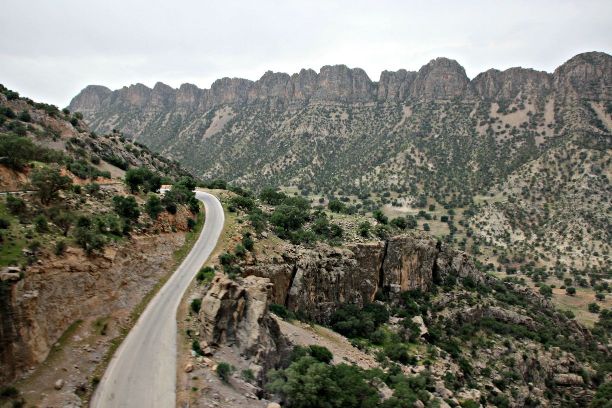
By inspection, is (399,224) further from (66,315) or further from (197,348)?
(66,315)

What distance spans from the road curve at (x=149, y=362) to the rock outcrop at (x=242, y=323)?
91.4 inches

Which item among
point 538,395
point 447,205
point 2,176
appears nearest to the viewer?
point 2,176

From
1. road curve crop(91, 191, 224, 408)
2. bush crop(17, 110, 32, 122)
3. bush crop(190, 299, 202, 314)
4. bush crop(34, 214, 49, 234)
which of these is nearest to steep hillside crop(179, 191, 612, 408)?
bush crop(190, 299, 202, 314)

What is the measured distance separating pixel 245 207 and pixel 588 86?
601 ft

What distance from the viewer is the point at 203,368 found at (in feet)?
72.8

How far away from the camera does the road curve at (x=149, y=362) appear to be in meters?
19.4

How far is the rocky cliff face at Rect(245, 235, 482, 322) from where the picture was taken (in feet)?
129

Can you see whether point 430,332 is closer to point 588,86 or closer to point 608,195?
point 608,195

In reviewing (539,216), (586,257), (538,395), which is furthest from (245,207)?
(539,216)

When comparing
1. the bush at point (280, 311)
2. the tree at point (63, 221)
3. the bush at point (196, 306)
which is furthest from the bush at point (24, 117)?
the bush at point (196, 306)

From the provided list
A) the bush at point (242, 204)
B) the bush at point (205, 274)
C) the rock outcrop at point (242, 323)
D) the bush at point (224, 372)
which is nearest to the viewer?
the bush at point (224, 372)

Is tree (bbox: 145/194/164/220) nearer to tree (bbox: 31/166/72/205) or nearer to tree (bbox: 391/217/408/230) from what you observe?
tree (bbox: 31/166/72/205)

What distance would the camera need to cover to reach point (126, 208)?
35531mm

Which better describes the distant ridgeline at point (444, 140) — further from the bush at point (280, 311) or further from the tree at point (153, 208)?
the bush at point (280, 311)
